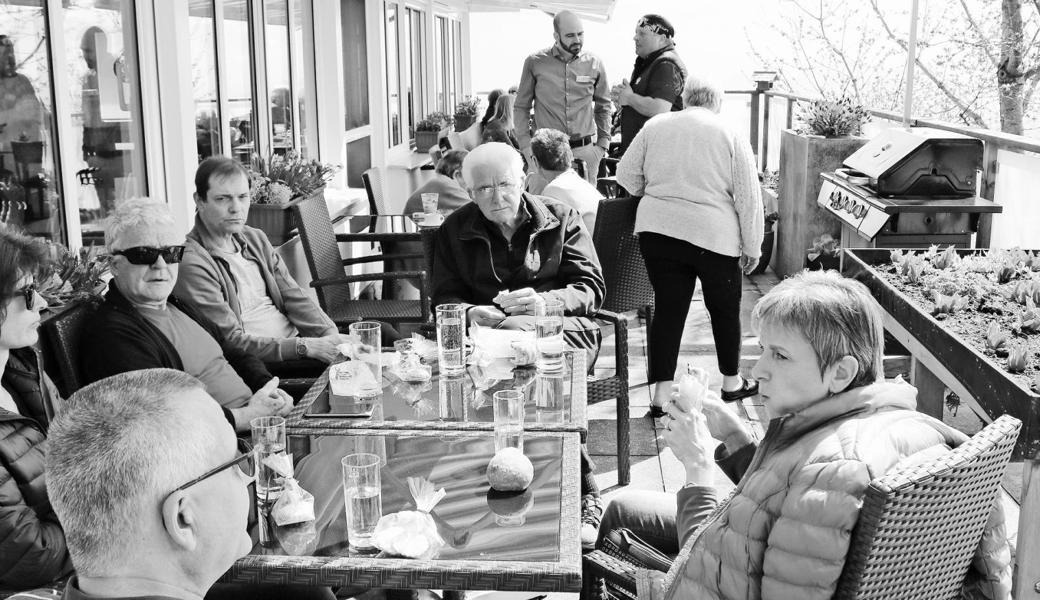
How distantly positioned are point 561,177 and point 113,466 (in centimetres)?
409

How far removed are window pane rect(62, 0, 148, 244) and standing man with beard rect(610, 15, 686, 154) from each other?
11.2ft

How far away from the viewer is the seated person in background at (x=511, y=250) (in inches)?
147

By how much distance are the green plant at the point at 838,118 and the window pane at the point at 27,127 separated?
5.03 m

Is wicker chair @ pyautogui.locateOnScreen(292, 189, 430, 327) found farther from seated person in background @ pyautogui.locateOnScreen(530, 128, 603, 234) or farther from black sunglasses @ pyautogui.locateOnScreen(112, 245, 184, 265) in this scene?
black sunglasses @ pyautogui.locateOnScreen(112, 245, 184, 265)

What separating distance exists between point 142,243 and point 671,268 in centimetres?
244

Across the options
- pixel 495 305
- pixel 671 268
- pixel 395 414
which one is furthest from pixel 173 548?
pixel 671 268

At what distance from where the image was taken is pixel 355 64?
8.76 meters

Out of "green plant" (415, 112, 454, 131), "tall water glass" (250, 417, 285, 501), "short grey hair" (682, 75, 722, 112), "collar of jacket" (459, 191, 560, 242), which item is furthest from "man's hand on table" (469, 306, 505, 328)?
"green plant" (415, 112, 454, 131)

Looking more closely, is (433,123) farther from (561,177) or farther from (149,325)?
(149,325)

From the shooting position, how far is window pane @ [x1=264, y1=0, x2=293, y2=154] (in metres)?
6.47

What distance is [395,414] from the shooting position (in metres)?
2.64

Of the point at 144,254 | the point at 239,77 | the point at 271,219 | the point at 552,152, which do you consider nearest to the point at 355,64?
the point at 239,77

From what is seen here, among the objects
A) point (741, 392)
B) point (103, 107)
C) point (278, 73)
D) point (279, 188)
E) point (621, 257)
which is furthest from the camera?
point (278, 73)

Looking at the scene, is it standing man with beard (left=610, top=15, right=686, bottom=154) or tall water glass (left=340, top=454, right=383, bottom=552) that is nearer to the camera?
tall water glass (left=340, top=454, right=383, bottom=552)
